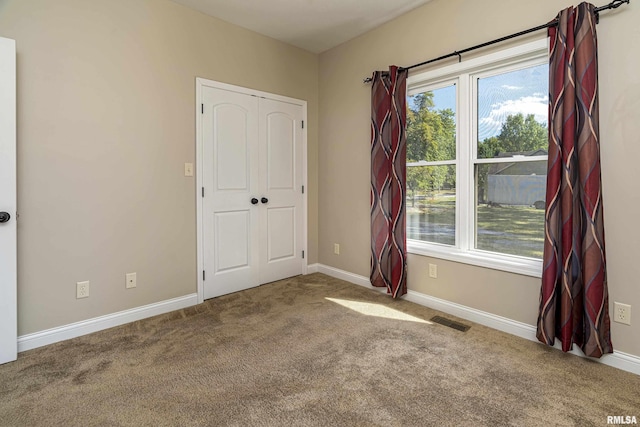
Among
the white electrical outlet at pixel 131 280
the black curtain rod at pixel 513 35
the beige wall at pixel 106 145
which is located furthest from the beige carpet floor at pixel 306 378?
the black curtain rod at pixel 513 35

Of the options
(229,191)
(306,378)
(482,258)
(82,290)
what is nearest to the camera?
(306,378)

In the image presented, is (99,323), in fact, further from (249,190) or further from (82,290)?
(249,190)

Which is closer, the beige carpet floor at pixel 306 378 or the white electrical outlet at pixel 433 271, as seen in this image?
the beige carpet floor at pixel 306 378

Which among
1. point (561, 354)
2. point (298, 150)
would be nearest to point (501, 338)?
point (561, 354)

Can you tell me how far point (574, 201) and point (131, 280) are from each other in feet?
10.7

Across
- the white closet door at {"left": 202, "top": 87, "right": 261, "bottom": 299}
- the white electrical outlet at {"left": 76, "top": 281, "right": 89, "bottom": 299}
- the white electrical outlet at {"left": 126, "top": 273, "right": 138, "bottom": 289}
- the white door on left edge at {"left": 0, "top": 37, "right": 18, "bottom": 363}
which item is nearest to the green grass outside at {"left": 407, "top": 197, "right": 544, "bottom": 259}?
the white closet door at {"left": 202, "top": 87, "right": 261, "bottom": 299}

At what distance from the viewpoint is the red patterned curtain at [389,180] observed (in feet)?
9.80

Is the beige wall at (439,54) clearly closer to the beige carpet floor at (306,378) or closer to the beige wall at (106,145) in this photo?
the beige carpet floor at (306,378)

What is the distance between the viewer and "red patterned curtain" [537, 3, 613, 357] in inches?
77.5

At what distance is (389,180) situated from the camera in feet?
10.2

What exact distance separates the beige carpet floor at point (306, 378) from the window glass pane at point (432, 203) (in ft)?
2.74

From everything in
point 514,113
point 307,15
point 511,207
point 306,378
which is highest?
point 307,15

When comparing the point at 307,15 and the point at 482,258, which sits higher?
the point at 307,15

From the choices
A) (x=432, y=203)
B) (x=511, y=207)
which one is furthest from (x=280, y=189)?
(x=511, y=207)
